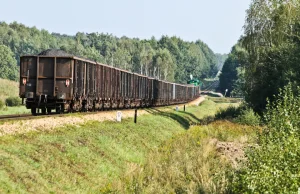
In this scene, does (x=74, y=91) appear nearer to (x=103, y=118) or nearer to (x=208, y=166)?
(x=103, y=118)

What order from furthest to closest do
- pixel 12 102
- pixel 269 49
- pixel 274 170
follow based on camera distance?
pixel 12 102 < pixel 269 49 < pixel 274 170

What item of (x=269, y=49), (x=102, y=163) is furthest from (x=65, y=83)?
(x=269, y=49)

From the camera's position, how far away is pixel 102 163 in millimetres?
19953

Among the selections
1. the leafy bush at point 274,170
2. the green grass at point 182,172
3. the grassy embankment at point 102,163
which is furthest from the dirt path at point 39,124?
the leafy bush at point 274,170

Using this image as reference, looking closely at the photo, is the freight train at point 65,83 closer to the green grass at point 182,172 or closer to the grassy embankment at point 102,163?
the grassy embankment at point 102,163

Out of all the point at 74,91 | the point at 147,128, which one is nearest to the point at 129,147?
the point at 74,91

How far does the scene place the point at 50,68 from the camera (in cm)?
2827

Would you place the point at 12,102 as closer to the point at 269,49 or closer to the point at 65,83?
the point at 269,49

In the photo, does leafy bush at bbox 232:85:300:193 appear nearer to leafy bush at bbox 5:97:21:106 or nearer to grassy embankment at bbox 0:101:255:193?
grassy embankment at bbox 0:101:255:193

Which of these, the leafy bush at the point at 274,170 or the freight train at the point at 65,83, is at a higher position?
the freight train at the point at 65,83

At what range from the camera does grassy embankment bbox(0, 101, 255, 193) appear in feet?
50.2

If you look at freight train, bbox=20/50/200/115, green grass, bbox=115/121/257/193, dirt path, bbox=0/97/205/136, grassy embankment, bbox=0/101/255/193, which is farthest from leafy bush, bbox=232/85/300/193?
freight train, bbox=20/50/200/115

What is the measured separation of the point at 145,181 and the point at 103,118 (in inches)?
535

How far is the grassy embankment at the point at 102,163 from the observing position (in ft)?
Answer: 50.2
